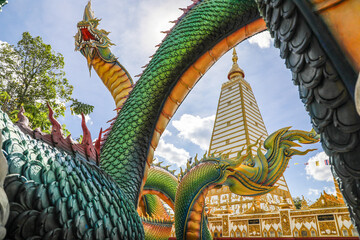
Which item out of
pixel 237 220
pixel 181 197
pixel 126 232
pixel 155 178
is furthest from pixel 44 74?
pixel 126 232

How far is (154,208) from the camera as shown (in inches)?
134

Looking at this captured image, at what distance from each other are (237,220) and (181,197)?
9.49 ft

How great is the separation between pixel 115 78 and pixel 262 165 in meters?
2.39

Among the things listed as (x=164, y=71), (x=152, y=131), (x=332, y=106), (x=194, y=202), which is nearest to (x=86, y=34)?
(x=164, y=71)

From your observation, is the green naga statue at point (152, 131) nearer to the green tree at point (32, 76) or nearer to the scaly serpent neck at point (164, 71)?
the scaly serpent neck at point (164, 71)

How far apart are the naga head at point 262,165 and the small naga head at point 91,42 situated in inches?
81.2

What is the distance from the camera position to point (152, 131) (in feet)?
5.58

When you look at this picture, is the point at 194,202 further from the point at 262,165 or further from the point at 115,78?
the point at 115,78

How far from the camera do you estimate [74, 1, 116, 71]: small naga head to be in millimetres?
3062

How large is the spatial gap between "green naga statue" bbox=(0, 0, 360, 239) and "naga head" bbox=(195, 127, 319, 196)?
1.12m

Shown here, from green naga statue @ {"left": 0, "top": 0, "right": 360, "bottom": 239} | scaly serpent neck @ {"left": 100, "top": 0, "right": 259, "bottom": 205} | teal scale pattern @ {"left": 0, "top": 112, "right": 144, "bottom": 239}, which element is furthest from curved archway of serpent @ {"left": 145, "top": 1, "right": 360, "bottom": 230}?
scaly serpent neck @ {"left": 100, "top": 0, "right": 259, "bottom": 205}

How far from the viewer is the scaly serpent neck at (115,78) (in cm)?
325

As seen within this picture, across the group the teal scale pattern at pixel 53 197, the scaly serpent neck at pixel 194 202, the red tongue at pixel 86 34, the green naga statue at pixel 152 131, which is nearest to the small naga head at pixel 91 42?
the red tongue at pixel 86 34

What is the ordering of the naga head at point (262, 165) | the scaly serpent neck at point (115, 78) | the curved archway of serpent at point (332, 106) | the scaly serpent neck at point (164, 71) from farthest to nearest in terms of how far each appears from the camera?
the scaly serpent neck at point (115, 78) < the naga head at point (262, 165) < the scaly serpent neck at point (164, 71) < the curved archway of serpent at point (332, 106)
